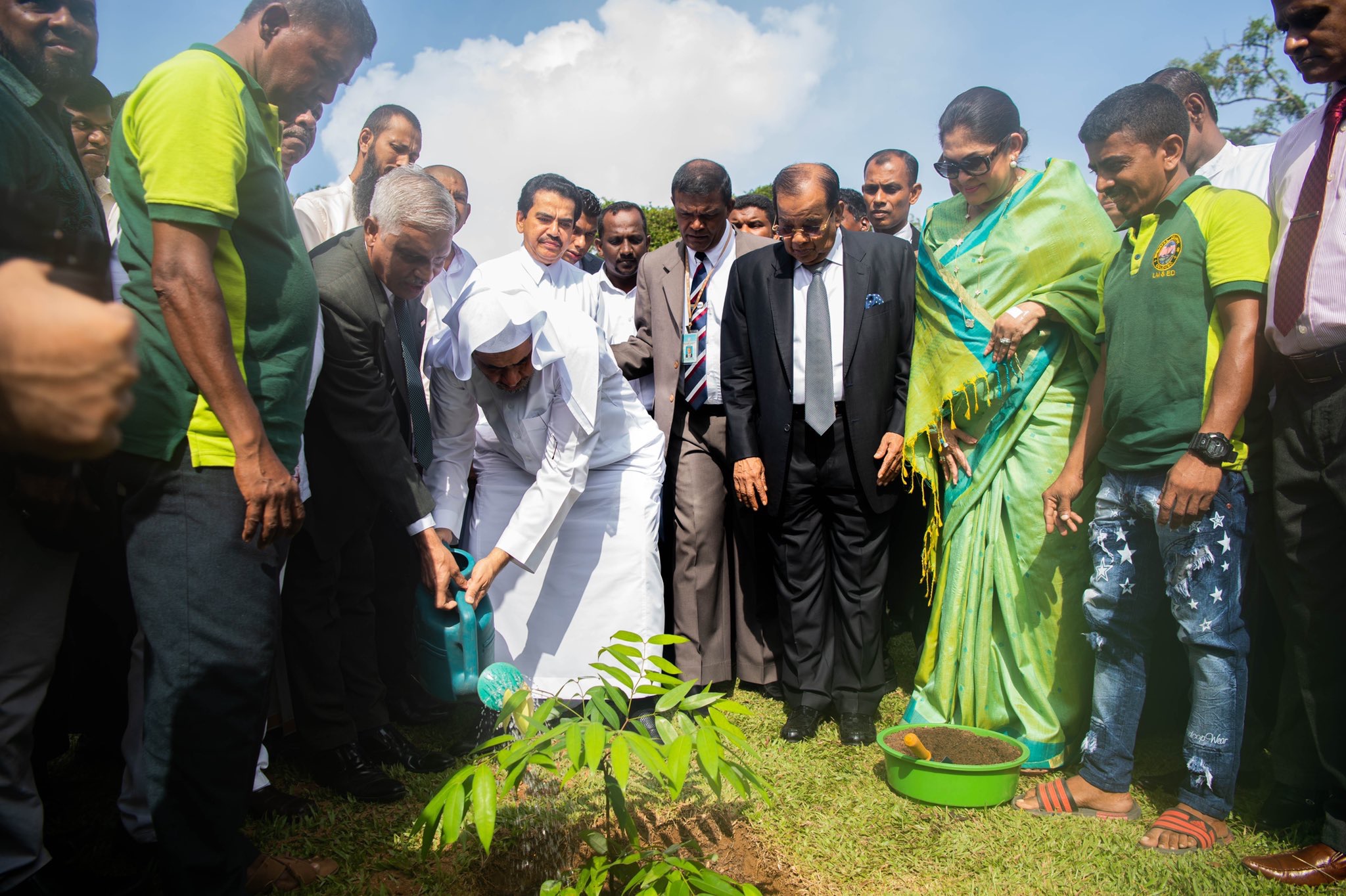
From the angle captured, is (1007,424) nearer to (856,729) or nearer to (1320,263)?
(1320,263)

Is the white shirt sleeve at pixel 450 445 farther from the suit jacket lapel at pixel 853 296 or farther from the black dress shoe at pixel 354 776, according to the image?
the suit jacket lapel at pixel 853 296

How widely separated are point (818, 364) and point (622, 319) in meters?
1.50

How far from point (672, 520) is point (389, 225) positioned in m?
1.87

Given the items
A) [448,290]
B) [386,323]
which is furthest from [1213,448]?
[448,290]

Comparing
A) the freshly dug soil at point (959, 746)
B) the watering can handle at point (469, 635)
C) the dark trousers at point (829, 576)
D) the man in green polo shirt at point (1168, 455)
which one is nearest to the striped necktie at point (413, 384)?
the watering can handle at point (469, 635)

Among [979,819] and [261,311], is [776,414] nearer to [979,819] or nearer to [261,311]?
[979,819]

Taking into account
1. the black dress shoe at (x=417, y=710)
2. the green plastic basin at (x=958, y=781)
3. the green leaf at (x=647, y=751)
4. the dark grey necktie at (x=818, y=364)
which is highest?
the dark grey necktie at (x=818, y=364)

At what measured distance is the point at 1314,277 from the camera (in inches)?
92.6

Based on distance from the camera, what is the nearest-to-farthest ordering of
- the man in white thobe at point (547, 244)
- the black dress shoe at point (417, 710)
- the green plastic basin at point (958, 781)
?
the green plastic basin at point (958, 781) → the black dress shoe at point (417, 710) → the man in white thobe at point (547, 244)

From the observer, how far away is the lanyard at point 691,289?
411 centimetres

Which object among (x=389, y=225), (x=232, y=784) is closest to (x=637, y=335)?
(x=389, y=225)

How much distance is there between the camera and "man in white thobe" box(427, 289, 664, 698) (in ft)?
10.6

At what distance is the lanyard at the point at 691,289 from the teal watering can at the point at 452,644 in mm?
1726

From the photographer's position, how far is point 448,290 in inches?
175
